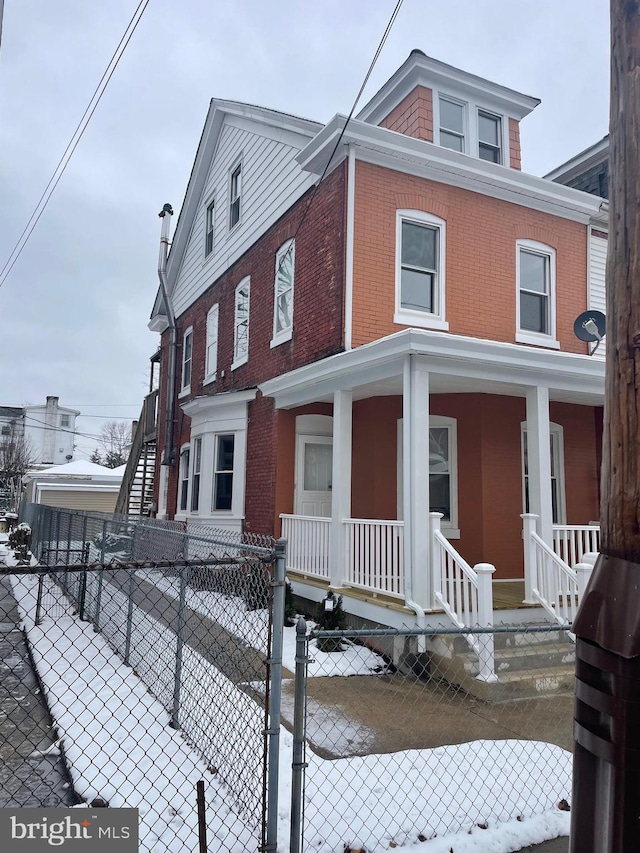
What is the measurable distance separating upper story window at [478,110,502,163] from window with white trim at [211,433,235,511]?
7491 mm

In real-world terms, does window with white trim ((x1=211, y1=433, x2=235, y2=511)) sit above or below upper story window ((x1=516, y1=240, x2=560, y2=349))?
below

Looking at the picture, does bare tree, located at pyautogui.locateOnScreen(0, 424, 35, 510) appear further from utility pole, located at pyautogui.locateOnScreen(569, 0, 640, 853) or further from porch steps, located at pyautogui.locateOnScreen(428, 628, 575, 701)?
utility pole, located at pyautogui.locateOnScreen(569, 0, 640, 853)

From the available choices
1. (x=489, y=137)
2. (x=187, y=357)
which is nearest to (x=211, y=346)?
(x=187, y=357)

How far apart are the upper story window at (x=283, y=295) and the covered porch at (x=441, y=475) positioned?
1.18m

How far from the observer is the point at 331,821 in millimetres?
3373

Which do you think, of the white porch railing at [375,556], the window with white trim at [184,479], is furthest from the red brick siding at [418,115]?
the window with white trim at [184,479]

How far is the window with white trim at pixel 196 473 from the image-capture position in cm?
1326

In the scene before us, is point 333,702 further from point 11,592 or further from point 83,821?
point 11,592

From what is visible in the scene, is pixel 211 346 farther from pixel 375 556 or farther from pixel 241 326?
pixel 375 556

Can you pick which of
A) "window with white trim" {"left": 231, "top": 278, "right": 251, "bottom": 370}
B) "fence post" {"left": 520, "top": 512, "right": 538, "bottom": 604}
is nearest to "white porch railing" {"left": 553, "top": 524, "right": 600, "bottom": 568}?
"fence post" {"left": 520, "top": 512, "right": 538, "bottom": 604}

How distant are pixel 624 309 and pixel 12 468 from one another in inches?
1686

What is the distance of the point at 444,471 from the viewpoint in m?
9.99

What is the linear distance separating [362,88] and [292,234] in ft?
10.4

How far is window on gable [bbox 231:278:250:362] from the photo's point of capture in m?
12.8
